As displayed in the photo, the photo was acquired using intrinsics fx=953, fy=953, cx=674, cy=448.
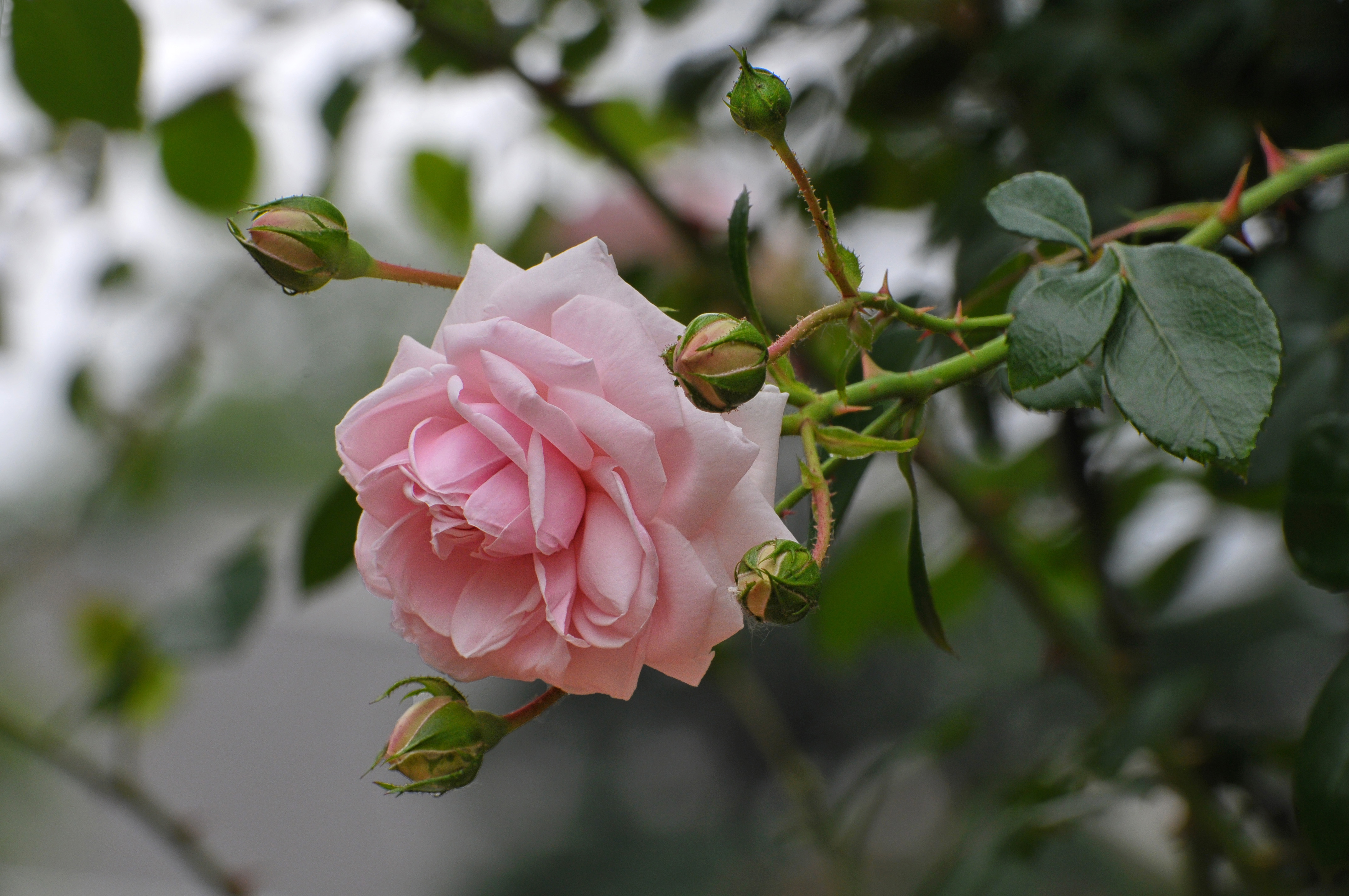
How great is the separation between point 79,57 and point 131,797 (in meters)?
0.48

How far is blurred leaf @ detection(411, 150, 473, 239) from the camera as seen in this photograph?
88 cm

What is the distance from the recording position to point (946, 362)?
0.89 ft

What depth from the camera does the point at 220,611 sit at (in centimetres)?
65

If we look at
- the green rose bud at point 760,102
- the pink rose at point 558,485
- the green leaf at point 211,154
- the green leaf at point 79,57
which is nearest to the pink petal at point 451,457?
the pink rose at point 558,485

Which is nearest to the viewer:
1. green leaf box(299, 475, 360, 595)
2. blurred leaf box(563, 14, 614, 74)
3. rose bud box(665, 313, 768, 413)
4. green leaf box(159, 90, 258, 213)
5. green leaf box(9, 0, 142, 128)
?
rose bud box(665, 313, 768, 413)

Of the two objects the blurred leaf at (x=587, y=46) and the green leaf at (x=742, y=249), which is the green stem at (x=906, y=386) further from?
the blurred leaf at (x=587, y=46)

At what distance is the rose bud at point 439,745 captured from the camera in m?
0.27

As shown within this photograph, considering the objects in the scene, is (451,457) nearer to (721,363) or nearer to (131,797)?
(721,363)

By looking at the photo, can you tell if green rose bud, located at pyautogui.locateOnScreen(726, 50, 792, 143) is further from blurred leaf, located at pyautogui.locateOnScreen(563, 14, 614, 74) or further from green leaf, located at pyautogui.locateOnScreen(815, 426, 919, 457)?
blurred leaf, located at pyautogui.locateOnScreen(563, 14, 614, 74)

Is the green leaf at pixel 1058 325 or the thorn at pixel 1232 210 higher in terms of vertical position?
the thorn at pixel 1232 210

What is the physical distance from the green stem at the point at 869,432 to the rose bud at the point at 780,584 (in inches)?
1.3

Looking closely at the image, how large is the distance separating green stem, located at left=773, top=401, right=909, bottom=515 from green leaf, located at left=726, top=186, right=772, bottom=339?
0.14ft

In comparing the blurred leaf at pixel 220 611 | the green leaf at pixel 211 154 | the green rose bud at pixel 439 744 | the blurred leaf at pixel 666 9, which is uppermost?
the blurred leaf at pixel 666 9

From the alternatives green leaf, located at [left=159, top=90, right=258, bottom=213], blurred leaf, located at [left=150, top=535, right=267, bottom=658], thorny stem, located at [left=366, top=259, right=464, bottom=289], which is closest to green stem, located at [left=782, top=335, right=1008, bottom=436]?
thorny stem, located at [left=366, top=259, right=464, bottom=289]
